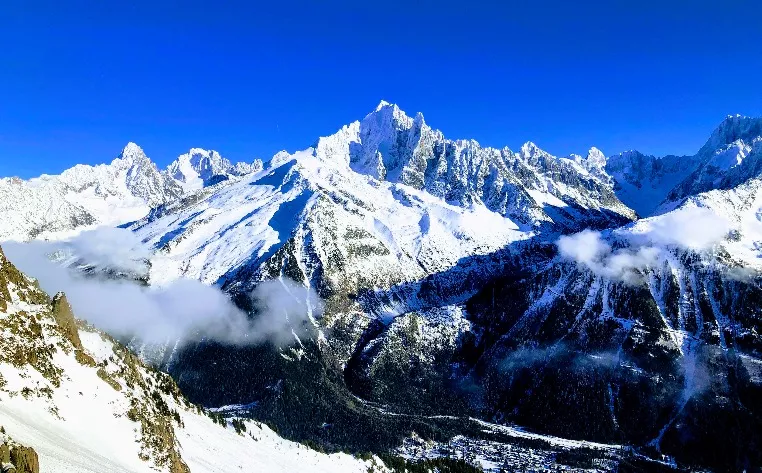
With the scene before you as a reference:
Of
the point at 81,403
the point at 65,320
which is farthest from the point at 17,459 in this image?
the point at 65,320

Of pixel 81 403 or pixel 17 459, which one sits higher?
pixel 81 403

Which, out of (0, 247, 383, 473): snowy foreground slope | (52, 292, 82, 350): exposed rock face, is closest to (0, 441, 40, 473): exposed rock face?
(0, 247, 383, 473): snowy foreground slope

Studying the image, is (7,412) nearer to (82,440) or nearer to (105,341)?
(82,440)

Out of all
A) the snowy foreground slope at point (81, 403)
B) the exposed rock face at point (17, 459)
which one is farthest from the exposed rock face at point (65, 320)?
the exposed rock face at point (17, 459)

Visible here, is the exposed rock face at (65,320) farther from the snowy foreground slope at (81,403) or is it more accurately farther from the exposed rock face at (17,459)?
the exposed rock face at (17,459)

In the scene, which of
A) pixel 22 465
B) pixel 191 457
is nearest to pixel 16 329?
pixel 22 465

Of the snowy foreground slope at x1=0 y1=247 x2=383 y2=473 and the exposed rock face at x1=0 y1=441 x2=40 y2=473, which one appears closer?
the exposed rock face at x1=0 y1=441 x2=40 y2=473

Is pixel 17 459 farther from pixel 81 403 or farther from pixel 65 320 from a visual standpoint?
pixel 65 320

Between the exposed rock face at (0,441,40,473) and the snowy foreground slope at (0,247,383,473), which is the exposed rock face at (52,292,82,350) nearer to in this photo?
the snowy foreground slope at (0,247,383,473)
